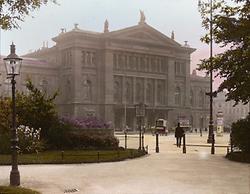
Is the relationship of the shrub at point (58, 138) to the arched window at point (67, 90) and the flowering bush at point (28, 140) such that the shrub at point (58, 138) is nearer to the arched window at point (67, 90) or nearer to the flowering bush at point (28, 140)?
the flowering bush at point (28, 140)

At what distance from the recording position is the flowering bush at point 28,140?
2673cm

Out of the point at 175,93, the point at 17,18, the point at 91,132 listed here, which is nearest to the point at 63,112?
the point at 175,93

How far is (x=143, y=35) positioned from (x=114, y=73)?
12598mm

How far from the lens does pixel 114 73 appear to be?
366 feet

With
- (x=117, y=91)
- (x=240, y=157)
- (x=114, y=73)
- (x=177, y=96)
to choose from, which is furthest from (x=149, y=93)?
(x=240, y=157)

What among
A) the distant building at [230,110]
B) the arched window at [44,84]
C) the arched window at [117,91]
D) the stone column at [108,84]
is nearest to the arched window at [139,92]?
the arched window at [117,91]

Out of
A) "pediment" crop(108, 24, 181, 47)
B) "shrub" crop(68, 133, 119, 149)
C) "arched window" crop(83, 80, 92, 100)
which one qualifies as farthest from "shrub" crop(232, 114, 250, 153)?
"pediment" crop(108, 24, 181, 47)

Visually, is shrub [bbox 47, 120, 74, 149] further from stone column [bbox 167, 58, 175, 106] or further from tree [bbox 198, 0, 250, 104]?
stone column [bbox 167, 58, 175, 106]

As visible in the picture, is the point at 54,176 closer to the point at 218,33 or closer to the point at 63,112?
the point at 218,33

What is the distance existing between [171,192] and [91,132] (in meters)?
19.0

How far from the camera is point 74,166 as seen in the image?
821 inches

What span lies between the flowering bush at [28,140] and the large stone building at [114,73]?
76059 millimetres

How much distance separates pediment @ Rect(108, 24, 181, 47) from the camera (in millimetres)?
112444

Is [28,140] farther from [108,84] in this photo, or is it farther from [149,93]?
[149,93]
